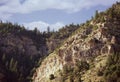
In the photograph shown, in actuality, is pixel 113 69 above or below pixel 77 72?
above

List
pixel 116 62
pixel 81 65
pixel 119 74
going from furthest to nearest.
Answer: pixel 81 65 < pixel 116 62 < pixel 119 74

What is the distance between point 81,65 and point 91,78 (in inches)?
833

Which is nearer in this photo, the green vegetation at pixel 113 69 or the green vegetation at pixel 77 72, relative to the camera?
the green vegetation at pixel 113 69

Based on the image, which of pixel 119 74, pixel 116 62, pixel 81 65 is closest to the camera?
pixel 119 74

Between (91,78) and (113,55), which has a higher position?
(113,55)

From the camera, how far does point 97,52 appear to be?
199500 mm

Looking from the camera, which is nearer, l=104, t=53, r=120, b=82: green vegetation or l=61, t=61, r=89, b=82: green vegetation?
l=104, t=53, r=120, b=82: green vegetation

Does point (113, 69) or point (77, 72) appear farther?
point (77, 72)

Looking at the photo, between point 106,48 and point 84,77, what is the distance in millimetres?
26315

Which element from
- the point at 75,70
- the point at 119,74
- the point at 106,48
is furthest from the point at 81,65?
the point at 119,74

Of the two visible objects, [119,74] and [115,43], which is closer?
[119,74]

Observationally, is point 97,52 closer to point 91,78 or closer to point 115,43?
point 115,43

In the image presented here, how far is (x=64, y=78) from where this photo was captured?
197000 millimetres

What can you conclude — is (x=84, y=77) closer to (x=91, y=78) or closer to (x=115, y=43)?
(x=91, y=78)
